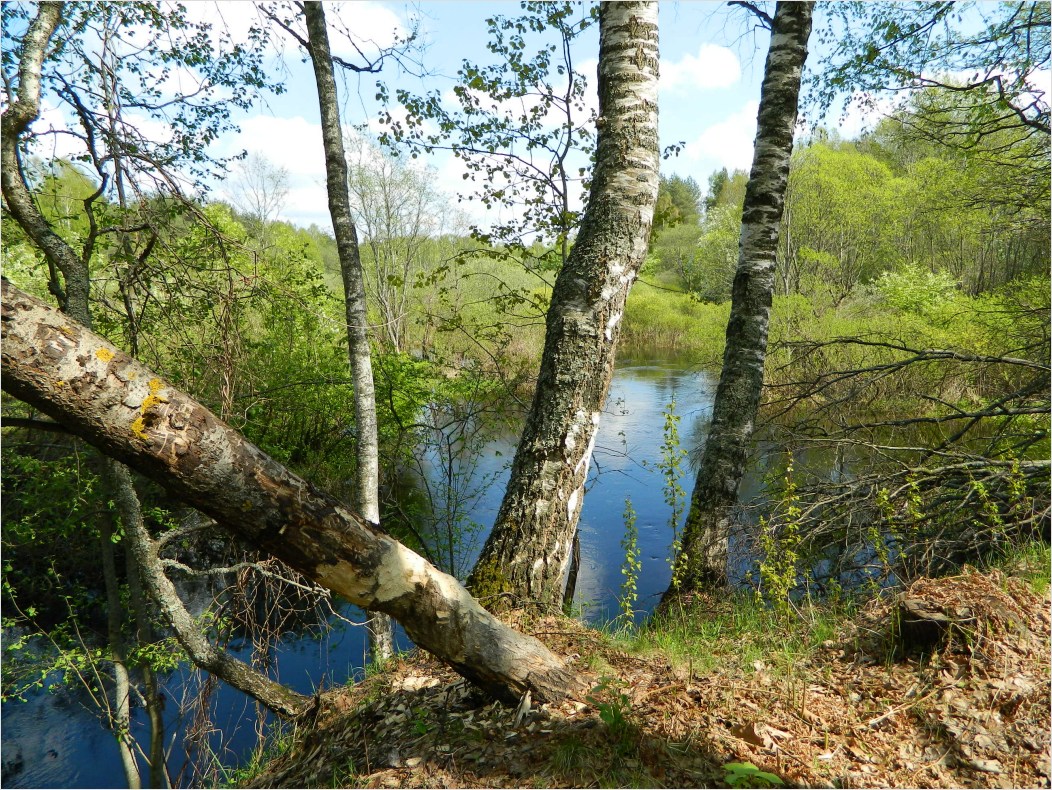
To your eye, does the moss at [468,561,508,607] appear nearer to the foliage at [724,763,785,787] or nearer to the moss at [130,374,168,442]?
the foliage at [724,763,785,787]

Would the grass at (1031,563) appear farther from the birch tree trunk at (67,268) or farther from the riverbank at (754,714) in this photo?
the birch tree trunk at (67,268)

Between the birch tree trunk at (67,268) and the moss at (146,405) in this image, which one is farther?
the birch tree trunk at (67,268)

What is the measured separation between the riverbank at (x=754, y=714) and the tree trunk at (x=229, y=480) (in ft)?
1.14

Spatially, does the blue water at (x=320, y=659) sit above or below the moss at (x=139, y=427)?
below

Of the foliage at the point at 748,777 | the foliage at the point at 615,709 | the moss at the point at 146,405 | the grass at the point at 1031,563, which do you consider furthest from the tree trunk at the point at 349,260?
the grass at the point at 1031,563

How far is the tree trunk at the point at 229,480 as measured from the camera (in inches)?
58.9

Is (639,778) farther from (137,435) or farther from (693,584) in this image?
(693,584)

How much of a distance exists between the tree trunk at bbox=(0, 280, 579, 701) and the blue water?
2165 millimetres

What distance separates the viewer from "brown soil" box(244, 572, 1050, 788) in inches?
84.5

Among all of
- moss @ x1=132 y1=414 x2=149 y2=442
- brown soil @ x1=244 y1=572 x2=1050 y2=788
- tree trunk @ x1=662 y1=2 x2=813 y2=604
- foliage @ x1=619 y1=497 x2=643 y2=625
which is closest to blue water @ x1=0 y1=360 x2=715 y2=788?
foliage @ x1=619 y1=497 x2=643 y2=625

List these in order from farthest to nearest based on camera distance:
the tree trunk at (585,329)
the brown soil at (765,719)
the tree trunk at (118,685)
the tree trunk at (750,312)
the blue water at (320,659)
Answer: the blue water at (320,659) < the tree trunk at (118,685) < the tree trunk at (750,312) < the tree trunk at (585,329) < the brown soil at (765,719)

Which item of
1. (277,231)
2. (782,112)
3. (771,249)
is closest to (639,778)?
(771,249)

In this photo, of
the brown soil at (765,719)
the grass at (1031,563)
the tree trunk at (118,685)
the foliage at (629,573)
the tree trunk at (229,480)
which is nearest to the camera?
the tree trunk at (229,480)

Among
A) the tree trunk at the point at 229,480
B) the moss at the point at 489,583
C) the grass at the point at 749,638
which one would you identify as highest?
the tree trunk at the point at 229,480
